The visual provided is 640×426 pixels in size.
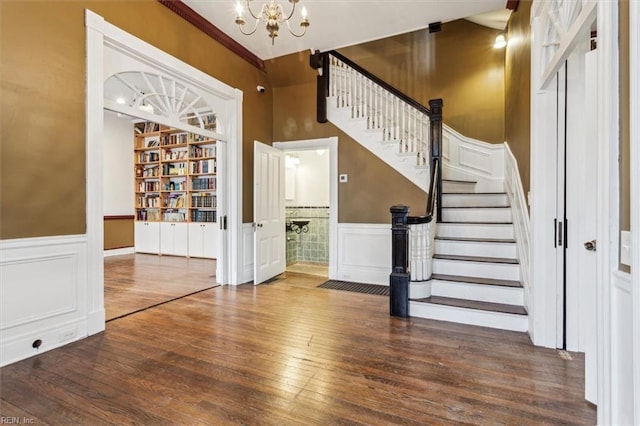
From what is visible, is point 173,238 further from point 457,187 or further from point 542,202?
point 542,202

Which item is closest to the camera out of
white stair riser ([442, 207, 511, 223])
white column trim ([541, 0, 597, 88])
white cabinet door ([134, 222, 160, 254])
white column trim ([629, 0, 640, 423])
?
white column trim ([629, 0, 640, 423])

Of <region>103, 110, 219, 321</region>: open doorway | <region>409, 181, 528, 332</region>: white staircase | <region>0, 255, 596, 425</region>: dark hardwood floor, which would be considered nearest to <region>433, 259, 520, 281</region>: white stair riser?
<region>409, 181, 528, 332</region>: white staircase

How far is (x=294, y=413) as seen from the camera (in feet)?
→ 5.63

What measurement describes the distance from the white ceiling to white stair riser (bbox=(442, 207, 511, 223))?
8.34ft

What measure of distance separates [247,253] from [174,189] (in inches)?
139

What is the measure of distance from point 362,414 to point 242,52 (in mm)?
4796

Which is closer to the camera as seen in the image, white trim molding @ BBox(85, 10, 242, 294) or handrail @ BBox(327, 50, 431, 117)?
white trim molding @ BBox(85, 10, 242, 294)

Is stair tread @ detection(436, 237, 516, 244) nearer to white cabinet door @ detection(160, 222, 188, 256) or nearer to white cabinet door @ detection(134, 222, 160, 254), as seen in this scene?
white cabinet door @ detection(160, 222, 188, 256)

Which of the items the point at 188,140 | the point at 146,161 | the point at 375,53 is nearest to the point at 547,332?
the point at 375,53

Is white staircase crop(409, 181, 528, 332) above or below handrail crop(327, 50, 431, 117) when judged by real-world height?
below

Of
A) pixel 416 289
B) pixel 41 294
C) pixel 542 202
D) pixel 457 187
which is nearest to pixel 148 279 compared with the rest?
pixel 41 294

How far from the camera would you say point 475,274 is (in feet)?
11.0

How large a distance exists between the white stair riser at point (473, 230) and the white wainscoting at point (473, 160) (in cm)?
124

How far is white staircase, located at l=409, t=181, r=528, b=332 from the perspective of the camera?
2953mm
